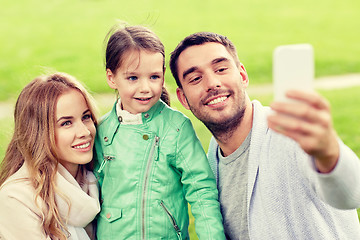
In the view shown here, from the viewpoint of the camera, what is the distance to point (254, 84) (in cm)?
916

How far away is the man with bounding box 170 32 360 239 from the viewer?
2025mm

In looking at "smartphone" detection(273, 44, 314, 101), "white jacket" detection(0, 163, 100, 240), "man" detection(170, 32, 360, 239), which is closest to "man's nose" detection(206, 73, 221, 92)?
"man" detection(170, 32, 360, 239)

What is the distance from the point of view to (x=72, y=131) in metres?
2.99

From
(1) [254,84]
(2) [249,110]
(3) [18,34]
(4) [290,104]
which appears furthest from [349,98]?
(3) [18,34]

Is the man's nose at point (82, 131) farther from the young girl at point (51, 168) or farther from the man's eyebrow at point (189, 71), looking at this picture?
the man's eyebrow at point (189, 71)

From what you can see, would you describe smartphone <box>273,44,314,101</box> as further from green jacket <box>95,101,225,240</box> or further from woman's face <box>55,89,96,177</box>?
woman's face <box>55,89,96,177</box>

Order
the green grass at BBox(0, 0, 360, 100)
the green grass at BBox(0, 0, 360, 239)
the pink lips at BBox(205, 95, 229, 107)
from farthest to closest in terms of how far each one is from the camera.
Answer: the green grass at BBox(0, 0, 360, 100)
the green grass at BBox(0, 0, 360, 239)
the pink lips at BBox(205, 95, 229, 107)

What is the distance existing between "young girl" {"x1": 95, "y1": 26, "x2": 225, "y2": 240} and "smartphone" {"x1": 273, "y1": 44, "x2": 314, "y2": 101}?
124 cm

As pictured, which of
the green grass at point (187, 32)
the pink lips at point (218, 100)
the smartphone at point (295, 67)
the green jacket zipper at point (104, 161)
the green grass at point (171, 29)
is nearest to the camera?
the smartphone at point (295, 67)

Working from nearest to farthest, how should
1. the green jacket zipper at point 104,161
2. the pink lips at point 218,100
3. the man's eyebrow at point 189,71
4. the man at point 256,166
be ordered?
the man at point 256,166, the pink lips at point 218,100, the man's eyebrow at point 189,71, the green jacket zipper at point 104,161

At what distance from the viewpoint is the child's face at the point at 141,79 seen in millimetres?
2881

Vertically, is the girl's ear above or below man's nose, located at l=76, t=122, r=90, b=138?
above

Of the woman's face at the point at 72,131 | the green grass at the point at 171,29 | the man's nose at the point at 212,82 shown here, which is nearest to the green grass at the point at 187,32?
the green grass at the point at 171,29

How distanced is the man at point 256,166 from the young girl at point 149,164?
5.1 inches
